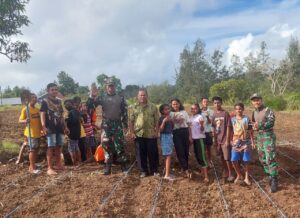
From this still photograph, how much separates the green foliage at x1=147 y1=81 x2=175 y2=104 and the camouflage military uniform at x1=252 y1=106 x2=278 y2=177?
3126cm

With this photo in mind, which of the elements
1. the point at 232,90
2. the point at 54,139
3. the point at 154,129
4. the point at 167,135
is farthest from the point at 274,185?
the point at 232,90

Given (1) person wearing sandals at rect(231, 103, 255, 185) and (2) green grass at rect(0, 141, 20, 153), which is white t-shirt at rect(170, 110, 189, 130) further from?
(2) green grass at rect(0, 141, 20, 153)

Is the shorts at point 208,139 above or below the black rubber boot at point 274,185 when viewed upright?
above

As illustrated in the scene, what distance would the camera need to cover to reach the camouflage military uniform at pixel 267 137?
5.44 metres

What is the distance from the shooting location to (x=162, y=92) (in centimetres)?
3925

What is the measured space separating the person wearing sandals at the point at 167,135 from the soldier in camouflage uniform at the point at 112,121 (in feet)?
2.24

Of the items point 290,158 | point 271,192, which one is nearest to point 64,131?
point 271,192

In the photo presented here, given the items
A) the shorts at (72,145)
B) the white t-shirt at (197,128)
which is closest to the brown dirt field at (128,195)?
the shorts at (72,145)

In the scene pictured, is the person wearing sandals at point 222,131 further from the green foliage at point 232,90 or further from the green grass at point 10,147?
the green foliage at point 232,90

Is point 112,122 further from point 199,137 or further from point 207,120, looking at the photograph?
point 207,120

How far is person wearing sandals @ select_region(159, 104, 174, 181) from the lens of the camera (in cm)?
602

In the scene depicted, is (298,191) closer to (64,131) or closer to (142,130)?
(142,130)

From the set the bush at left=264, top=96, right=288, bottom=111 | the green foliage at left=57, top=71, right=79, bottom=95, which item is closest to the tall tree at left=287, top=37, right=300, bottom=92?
the bush at left=264, top=96, right=288, bottom=111

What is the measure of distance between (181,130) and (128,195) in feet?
4.96
